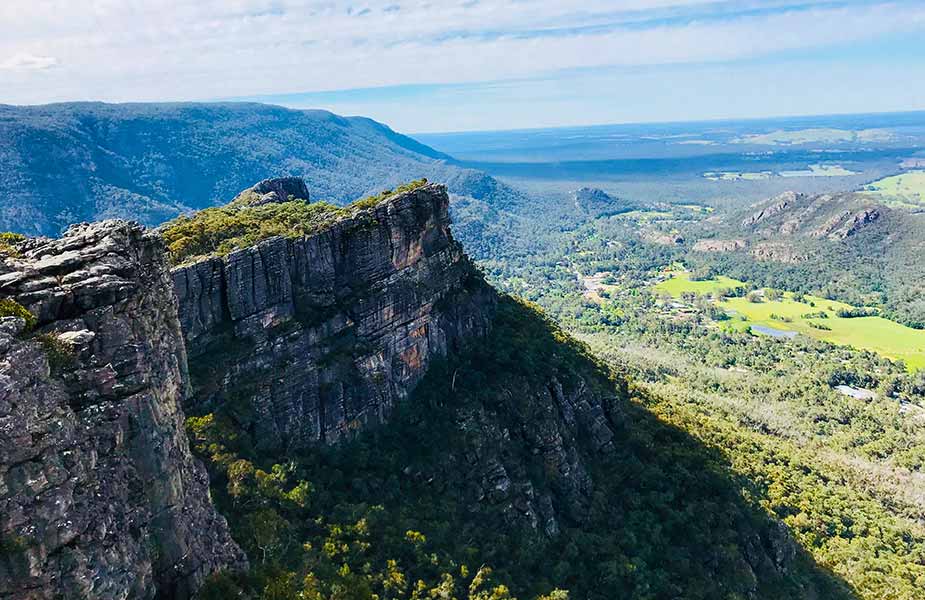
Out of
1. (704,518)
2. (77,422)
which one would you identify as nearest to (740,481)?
(704,518)

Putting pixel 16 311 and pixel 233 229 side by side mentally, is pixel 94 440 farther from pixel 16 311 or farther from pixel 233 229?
pixel 233 229

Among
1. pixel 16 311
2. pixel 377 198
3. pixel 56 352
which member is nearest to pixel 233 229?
pixel 377 198

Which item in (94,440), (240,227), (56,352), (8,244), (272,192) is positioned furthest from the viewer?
(272,192)

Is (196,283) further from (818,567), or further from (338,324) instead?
(818,567)

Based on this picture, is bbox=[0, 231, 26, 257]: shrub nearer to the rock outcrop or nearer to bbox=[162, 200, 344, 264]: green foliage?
bbox=[162, 200, 344, 264]: green foliage

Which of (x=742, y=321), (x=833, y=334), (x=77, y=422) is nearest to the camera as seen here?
(x=77, y=422)

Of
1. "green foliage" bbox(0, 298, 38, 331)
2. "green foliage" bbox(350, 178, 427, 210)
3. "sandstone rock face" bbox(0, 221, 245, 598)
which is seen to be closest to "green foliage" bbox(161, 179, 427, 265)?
"green foliage" bbox(350, 178, 427, 210)
